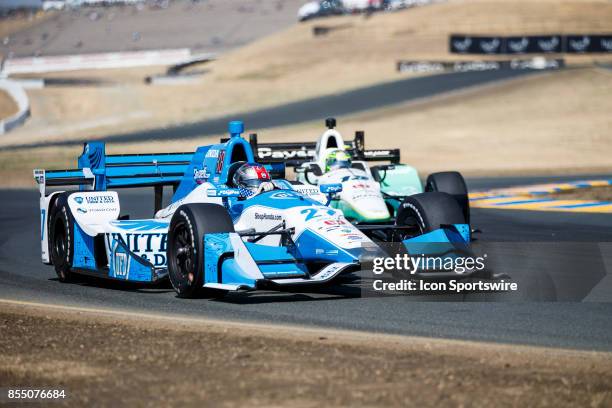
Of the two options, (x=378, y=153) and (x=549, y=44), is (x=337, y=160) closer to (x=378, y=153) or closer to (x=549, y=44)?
(x=378, y=153)

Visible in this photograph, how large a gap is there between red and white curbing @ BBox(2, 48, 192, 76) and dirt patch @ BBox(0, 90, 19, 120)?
60.9 feet

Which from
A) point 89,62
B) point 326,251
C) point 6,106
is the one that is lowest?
point 326,251

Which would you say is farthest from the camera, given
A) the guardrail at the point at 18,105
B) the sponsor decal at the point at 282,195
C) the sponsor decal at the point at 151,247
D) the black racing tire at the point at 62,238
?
the guardrail at the point at 18,105

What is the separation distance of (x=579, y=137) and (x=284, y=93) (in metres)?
19.1

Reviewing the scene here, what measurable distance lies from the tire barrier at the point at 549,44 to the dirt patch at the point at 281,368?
5196cm

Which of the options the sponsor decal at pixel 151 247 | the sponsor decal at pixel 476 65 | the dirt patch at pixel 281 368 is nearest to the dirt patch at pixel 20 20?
the sponsor decal at pixel 476 65

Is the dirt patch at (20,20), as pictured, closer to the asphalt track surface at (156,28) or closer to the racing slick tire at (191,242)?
the asphalt track surface at (156,28)

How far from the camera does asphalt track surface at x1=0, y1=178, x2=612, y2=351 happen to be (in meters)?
9.61

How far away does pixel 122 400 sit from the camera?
7125 millimetres

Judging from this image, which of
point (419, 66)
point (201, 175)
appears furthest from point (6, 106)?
point (201, 175)

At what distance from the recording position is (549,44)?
5975 cm

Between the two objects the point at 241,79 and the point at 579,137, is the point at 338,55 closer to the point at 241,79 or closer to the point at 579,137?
the point at 241,79

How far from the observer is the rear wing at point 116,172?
47.8 feet

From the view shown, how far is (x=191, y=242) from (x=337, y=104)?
128 ft
